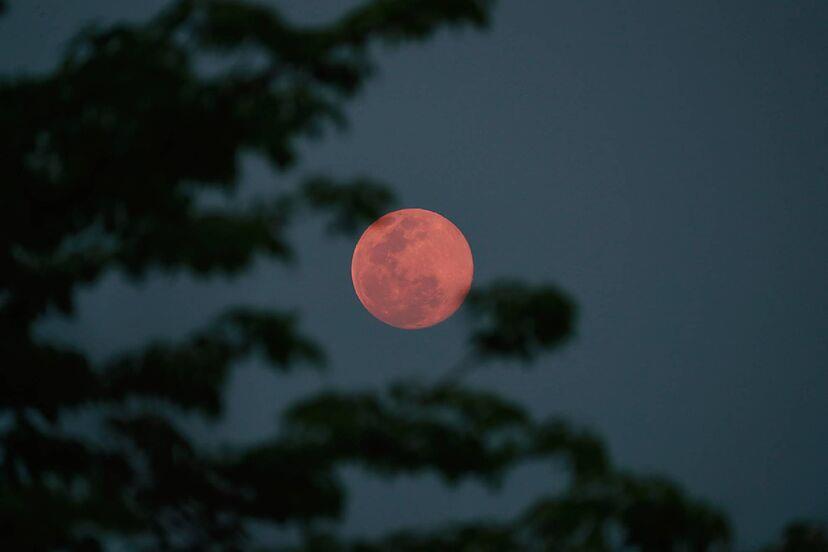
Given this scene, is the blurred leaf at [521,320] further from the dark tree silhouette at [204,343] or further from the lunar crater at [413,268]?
the lunar crater at [413,268]

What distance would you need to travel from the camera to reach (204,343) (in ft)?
10.2

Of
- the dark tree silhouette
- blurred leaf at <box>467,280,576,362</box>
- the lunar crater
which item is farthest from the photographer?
the lunar crater

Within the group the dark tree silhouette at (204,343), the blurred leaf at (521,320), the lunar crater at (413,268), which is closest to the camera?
the dark tree silhouette at (204,343)

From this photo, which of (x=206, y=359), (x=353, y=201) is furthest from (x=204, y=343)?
(x=353, y=201)

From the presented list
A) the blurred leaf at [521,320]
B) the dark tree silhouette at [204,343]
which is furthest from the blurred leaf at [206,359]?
the blurred leaf at [521,320]

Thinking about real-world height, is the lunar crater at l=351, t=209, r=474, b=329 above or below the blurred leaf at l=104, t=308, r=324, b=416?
above

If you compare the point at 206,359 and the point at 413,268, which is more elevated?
the point at 413,268

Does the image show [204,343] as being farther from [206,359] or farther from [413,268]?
[413,268]

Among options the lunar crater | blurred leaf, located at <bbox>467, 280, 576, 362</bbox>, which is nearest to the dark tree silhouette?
blurred leaf, located at <bbox>467, 280, 576, 362</bbox>

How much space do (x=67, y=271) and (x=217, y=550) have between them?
1152mm

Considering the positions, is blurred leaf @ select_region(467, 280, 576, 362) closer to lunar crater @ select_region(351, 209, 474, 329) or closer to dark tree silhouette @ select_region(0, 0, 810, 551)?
dark tree silhouette @ select_region(0, 0, 810, 551)

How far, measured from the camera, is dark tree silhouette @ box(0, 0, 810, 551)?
2090 millimetres

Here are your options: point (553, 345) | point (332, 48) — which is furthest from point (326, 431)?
point (332, 48)

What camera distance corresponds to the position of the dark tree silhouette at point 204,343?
2090 millimetres
